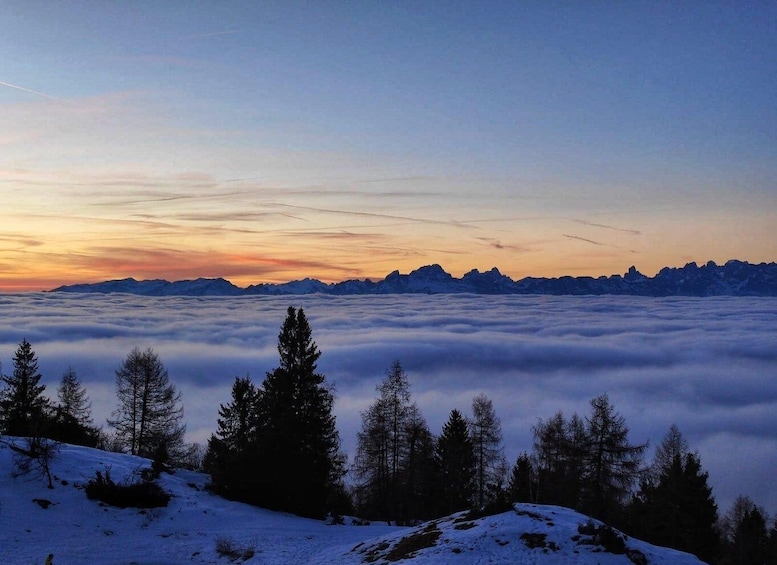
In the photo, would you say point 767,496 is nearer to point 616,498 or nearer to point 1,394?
point 616,498

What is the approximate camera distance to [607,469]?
3847 centimetres

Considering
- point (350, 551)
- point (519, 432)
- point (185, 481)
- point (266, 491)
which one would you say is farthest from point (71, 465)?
point (519, 432)

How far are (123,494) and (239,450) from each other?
889cm

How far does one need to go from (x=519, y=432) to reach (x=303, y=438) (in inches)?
6262

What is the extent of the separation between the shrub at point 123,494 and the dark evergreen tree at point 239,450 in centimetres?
517

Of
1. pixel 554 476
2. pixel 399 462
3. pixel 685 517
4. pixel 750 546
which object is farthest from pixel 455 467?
pixel 750 546

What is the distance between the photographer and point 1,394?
53406 millimetres

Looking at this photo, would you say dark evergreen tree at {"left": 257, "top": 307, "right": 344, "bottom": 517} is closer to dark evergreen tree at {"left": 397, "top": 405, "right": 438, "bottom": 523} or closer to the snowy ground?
the snowy ground

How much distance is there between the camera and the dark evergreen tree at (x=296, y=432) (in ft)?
114

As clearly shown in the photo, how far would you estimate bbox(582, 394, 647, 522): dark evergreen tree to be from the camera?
124 ft

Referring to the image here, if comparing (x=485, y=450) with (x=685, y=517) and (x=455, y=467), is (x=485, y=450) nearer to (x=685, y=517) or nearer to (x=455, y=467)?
(x=455, y=467)

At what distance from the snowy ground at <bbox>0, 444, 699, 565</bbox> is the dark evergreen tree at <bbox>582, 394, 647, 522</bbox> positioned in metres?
17.4

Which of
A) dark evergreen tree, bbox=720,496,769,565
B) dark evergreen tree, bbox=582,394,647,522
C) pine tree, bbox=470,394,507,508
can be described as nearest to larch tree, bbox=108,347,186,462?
pine tree, bbox=470,394,507,508

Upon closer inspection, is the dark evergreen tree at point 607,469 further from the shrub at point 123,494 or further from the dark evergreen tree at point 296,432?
the shrub at point 123,494
